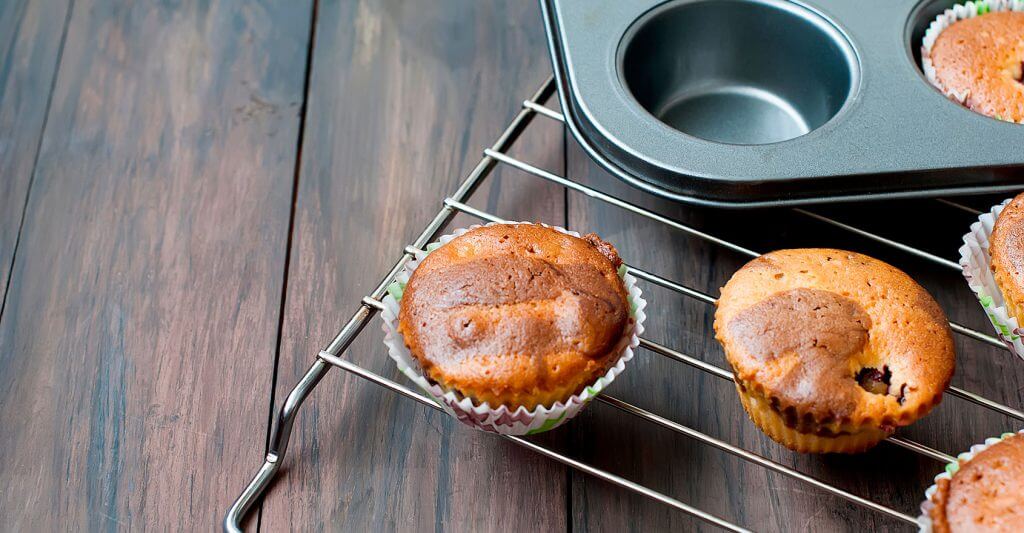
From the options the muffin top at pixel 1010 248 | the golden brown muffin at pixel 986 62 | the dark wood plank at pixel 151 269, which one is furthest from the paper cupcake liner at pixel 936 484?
the dark wood plank at pixel 151 269

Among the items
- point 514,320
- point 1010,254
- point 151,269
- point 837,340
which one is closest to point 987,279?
point 1010,254

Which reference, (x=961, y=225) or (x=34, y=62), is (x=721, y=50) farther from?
(x=34, y=62)

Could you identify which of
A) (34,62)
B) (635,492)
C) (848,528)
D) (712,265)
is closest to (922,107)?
(712,265)

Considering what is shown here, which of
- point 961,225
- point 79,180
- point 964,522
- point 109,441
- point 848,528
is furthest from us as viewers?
point 79,180

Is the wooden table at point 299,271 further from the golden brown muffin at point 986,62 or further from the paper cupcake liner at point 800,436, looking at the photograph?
the golden brown muffin at point 986,62

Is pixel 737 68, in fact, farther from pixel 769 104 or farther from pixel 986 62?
pixel 986 62

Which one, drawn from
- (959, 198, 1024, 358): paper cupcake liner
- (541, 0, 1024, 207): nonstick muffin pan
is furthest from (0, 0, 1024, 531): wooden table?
(541, 0, 1024, 207): nonstick muffin pan
